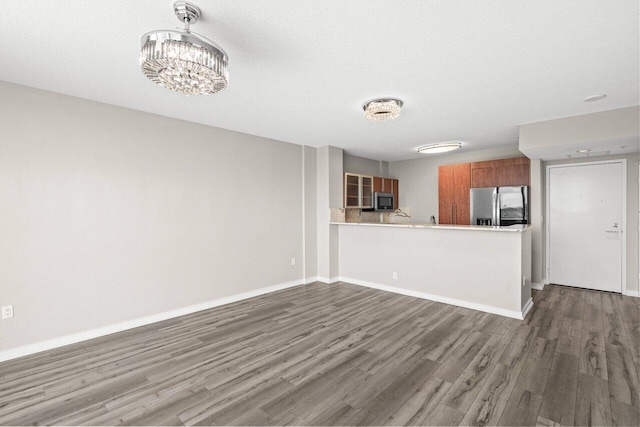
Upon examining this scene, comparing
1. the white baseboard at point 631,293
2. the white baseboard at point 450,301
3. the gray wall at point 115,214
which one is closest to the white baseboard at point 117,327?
the gray wall at point 115,214

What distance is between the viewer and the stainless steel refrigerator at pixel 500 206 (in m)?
5.25

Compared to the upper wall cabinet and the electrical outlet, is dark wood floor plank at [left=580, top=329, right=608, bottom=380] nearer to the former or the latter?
the upper wall cabinet

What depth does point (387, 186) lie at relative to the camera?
7047 millimetres

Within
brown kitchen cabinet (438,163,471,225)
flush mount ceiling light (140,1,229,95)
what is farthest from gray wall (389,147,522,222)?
flush mount ceiling light (140,1,229,95)

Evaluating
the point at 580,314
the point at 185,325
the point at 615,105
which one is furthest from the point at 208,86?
the point at 580,314

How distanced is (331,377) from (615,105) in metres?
4.11

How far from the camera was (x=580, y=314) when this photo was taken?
3826 millimetres

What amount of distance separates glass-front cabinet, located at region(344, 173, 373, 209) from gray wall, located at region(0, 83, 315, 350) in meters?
1.81

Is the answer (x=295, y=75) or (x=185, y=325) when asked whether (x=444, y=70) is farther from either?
(x=185, y=325)

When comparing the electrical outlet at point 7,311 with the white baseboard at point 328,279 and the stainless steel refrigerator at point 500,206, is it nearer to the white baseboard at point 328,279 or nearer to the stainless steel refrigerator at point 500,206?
the white baseboard at point 328,279

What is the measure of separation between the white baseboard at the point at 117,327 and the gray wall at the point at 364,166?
10.4ft

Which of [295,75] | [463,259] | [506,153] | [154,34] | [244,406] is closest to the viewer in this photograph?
[154,34]

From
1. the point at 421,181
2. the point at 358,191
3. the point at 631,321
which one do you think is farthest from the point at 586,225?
the point at 358,191

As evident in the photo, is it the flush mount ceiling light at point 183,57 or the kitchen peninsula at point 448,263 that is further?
the kitchen peninsula at point 448,263
